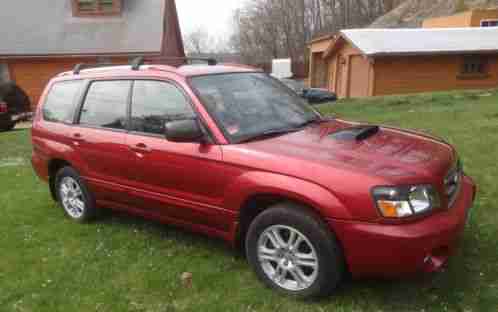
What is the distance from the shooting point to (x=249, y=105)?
4.02 m

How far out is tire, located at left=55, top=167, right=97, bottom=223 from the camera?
4.96 metres

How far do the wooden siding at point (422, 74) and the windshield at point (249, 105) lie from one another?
59.6ft

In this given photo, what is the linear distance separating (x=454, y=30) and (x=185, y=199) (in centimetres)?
2343

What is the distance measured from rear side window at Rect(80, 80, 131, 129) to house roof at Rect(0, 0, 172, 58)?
18.4 m

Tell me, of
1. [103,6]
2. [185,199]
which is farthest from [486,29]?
[185,199]

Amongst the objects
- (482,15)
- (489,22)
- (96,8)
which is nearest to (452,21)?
(482,15)

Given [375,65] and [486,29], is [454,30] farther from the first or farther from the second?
[375,65]

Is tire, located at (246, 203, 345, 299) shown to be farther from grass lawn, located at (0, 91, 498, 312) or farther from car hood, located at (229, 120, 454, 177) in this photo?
car hood, located at (229, 120, 454, 177)

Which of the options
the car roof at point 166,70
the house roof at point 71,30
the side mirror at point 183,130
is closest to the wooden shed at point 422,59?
the house roof at point 71,30

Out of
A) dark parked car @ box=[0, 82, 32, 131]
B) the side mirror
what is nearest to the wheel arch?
the side mirror

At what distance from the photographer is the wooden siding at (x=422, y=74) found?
21.5m

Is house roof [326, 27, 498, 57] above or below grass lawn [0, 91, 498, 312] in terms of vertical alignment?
above

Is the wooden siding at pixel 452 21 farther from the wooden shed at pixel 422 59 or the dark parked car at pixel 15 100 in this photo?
the dark parked car at pixel 15 100

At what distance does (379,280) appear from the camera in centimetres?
353
